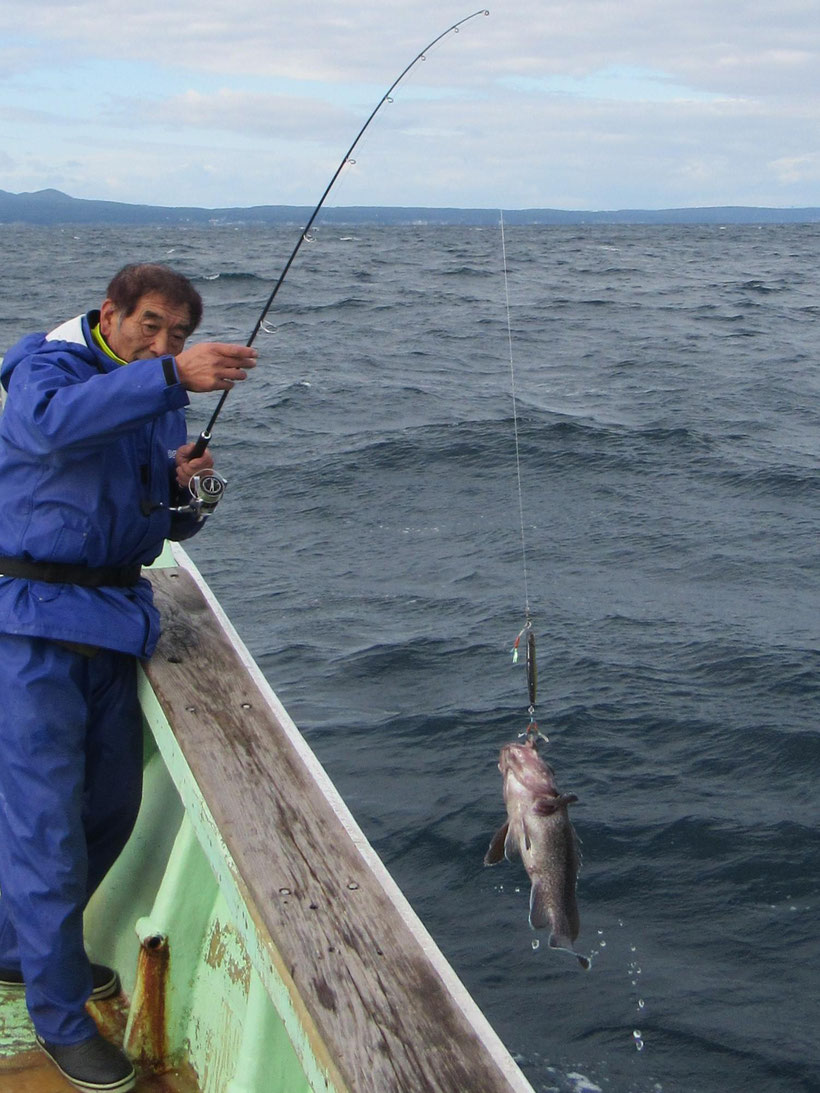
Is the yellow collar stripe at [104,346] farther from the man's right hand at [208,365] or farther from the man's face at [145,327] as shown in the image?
the man's right hand at [208,365]

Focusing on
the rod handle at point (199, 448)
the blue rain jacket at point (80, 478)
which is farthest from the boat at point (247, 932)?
the rod handle at point (199, 448)

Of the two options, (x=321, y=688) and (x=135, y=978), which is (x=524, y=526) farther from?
(x=135, y=978)

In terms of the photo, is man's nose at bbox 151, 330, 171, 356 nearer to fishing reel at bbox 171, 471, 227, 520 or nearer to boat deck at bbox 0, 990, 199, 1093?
fishing reel at bbox 171, 471, 227, 520

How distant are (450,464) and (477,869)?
7.43m

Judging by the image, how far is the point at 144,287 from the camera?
2.72m

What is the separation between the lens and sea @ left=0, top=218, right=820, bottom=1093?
14.9 feet

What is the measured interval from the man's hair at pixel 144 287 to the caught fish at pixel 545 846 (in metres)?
1.47

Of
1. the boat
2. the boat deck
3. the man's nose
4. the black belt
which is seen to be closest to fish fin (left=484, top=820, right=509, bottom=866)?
the boat

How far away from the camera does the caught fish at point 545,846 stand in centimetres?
299

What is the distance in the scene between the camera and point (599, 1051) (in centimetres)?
421

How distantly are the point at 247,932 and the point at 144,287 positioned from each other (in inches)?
57.9

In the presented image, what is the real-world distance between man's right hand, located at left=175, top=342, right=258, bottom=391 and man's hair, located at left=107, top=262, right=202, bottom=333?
23 centimetres

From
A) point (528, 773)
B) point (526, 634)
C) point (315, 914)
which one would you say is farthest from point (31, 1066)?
point (526, 634)

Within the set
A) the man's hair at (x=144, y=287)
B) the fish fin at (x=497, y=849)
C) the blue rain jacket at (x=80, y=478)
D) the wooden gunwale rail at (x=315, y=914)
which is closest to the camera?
the wooden gunwale rail at (x=315, y=914)
